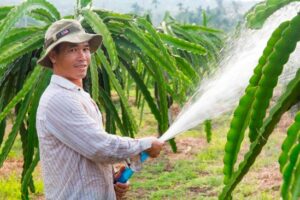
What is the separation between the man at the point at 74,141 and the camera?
1990 mm

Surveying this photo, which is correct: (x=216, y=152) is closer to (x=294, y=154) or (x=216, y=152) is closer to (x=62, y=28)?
(x=62, y=28)

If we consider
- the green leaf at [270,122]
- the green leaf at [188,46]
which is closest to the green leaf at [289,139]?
the green leaf at [270,122]

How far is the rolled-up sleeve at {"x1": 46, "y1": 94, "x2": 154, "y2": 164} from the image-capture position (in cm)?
198

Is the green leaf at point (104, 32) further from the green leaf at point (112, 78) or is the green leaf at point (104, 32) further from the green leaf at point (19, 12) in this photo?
the green leaf at point (19, 12)

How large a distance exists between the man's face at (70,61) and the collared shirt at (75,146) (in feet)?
0.15

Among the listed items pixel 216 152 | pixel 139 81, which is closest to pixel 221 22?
pixel 216 152

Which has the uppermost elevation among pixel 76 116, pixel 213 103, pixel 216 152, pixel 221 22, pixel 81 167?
pixel 213 103

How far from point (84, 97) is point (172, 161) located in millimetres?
4979

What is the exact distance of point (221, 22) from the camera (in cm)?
5409

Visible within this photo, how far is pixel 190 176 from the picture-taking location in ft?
20.2

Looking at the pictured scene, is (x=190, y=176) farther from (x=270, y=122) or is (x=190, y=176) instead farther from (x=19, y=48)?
(x=270, y=122)

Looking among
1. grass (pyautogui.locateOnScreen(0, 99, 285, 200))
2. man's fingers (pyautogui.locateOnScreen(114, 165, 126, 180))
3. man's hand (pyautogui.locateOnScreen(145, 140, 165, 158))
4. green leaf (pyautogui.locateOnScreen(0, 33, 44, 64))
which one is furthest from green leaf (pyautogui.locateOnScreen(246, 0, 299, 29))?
grass (pyautogui.locateOnScreen(0, 99, 285, 200))

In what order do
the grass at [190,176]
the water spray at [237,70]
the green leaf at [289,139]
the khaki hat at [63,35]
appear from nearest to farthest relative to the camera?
the green leaf at [289,139] < the water spray at [237,70] < the khaki hat at [63,35] < the grass at [190,176]

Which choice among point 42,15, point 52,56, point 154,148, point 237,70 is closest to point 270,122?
point 237,70
